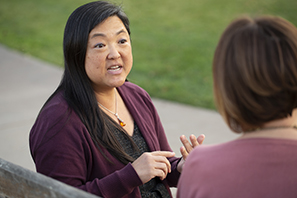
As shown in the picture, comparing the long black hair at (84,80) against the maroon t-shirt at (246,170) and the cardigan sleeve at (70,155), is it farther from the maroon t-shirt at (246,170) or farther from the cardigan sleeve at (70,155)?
the maroon t-shirt at (246,170)

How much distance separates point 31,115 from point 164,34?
498 cm

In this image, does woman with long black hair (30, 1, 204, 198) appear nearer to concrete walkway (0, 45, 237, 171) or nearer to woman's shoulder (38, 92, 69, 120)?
woman's shoulder (38, 92, 69, 120)

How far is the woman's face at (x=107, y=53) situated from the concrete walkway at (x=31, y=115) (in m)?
2.45

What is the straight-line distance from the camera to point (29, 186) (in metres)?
1.52

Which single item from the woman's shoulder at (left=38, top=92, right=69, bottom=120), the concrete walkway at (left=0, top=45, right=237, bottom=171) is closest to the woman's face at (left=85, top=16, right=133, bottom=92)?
the woman's shoulder at (left=38, top=92, right=69, bottom=120)

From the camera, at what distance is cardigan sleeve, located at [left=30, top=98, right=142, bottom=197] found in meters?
1.80

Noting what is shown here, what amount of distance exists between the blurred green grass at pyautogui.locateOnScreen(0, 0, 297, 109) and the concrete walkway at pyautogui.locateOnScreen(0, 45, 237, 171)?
1.54ft

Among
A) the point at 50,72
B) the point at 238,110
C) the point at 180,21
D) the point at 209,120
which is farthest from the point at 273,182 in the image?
the point at 180,21

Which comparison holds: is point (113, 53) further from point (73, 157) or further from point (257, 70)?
point (257, 70)

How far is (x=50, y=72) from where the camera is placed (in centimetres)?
707

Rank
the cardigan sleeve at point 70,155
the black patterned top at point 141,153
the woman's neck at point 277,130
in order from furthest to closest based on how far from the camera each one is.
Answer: the black patterned top at point 141,153 < the cardigan sleeve at point 70,155 < the woman's neck at point 277,130

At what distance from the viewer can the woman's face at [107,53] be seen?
6.51ft

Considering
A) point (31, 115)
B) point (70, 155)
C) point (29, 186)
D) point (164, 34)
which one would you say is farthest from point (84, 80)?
point (164, 34)

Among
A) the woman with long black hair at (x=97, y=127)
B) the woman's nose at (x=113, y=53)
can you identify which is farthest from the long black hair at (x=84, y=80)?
the woman's nose at (x=113, y=53)
